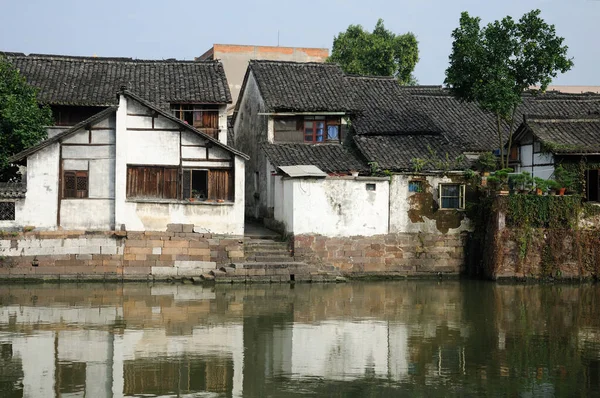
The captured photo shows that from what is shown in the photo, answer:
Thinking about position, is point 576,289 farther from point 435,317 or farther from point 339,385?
point 339,385

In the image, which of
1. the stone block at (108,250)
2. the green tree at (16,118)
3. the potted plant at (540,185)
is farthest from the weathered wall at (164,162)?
the potted plant at (540,185)

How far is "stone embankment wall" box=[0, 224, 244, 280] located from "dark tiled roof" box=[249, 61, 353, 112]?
6.36m

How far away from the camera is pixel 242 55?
52688mm

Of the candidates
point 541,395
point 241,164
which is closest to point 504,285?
point 241,164

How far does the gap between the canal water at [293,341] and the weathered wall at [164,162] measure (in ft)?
7.82

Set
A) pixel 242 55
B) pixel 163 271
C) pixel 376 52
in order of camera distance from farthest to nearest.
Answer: pixel 242 55, pixel 376 52, pixel 163 271

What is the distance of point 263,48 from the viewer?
5331 cm

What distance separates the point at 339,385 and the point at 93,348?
17.1ft

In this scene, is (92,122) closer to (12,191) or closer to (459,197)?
(12,191)

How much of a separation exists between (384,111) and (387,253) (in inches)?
269

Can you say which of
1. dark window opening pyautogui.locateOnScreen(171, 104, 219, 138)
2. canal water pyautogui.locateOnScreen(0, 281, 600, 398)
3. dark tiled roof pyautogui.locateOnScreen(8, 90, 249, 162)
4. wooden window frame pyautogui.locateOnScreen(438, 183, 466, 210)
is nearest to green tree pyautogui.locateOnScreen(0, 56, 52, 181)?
dark tiled roof pyautogui.locateOnScreen(8, 90, 249, 162)

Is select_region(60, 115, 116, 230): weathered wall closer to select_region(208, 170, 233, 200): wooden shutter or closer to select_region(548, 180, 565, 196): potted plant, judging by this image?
select_region(208, 170, 233, 200): wooden shutter

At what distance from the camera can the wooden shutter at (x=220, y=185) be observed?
2769 centimetres

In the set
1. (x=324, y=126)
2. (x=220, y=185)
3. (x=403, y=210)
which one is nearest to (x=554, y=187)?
(x=403, y=210)
